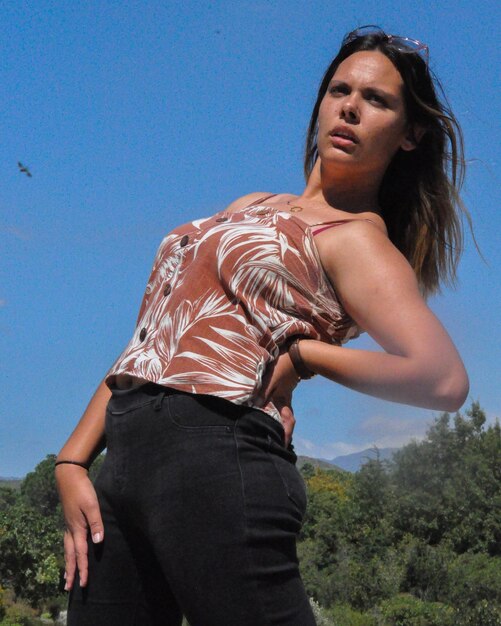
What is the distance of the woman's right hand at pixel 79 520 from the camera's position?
150 centimetres

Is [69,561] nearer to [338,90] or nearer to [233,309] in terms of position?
[233,309]

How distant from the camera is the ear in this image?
1840mm

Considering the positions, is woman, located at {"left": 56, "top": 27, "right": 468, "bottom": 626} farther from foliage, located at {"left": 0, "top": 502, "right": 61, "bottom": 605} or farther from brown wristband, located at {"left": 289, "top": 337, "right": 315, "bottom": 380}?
foliage, located at {"left": 0, "top": 502, "right": 61, "bottom": 605}

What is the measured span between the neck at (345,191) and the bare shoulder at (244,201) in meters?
0.11

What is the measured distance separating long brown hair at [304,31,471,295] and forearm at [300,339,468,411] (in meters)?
0.41

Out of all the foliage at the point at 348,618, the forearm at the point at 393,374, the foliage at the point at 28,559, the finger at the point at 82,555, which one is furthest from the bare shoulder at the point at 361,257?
the foliage at the point at 348,618

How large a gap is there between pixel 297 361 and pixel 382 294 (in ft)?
0.58

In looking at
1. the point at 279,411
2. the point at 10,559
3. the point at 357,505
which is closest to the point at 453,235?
the point at 279,411

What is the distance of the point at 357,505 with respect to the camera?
35594mm

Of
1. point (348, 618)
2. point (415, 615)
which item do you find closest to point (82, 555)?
point (415, 615)

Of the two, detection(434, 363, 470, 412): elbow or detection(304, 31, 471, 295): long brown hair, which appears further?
detection(304, 31, 471, 295): long brown hair

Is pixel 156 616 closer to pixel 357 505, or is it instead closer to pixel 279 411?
pixel 279 411

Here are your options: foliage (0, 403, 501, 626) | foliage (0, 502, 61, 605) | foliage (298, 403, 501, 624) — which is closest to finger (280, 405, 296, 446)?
foliage (0, 403, 501, 626)

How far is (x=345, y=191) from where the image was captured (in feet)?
5.96
